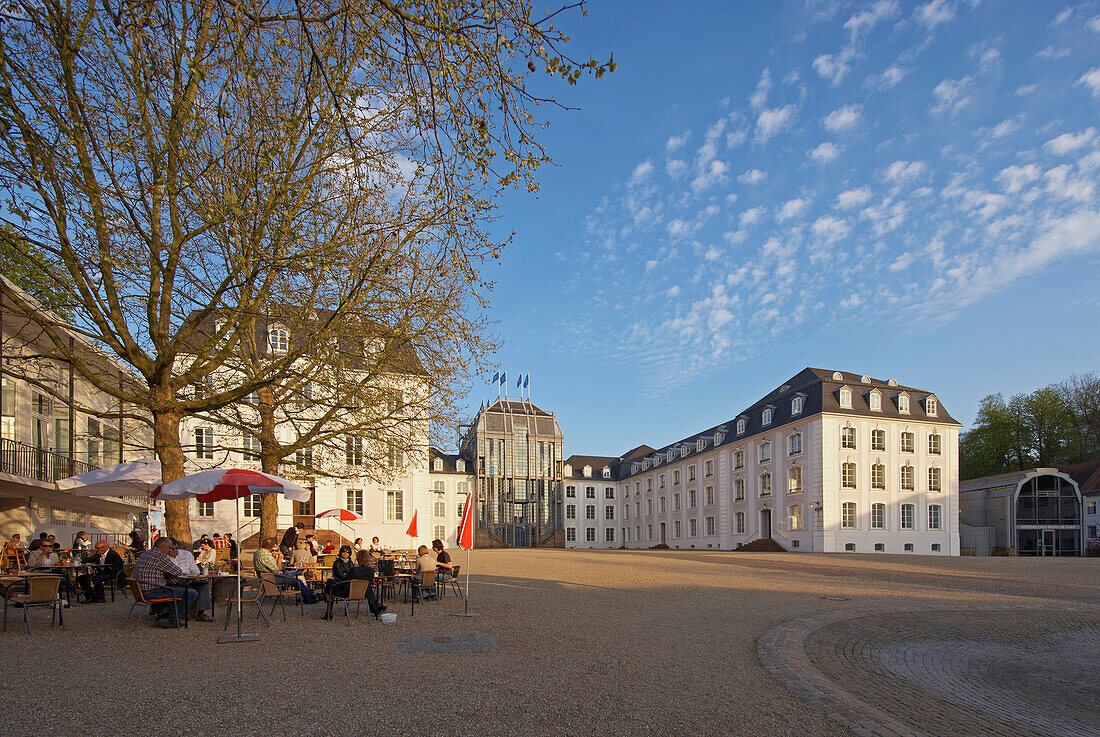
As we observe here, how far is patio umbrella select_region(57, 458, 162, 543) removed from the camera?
14.8 metres

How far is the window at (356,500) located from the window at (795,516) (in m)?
28.9

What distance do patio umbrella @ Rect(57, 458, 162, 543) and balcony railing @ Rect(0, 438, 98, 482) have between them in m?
5.56

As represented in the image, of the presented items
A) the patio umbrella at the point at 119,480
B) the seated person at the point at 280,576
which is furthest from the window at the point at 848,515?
the patio umbrella at the point at 119,480

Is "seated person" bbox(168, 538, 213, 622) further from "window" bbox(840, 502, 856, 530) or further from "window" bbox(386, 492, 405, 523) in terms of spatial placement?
"window" bbox(840, 502, 856, 530)

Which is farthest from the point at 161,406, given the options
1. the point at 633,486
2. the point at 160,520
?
the point at 633,486

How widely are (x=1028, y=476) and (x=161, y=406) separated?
2288 inches

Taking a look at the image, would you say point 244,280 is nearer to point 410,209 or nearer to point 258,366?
point 410,209

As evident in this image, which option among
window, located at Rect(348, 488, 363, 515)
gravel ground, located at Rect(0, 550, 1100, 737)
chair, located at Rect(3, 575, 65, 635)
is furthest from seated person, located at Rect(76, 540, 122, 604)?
window, located at Rect(348, 488, 363, 515)

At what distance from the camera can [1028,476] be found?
173ft

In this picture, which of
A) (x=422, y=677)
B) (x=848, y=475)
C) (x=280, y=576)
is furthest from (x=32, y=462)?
(x=848, y=475)

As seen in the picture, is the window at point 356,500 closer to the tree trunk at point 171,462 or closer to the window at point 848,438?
the tree trunk at point 171,462

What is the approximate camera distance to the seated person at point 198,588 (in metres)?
11.4

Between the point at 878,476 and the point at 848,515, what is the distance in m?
4.04

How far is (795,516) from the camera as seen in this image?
5022cm
